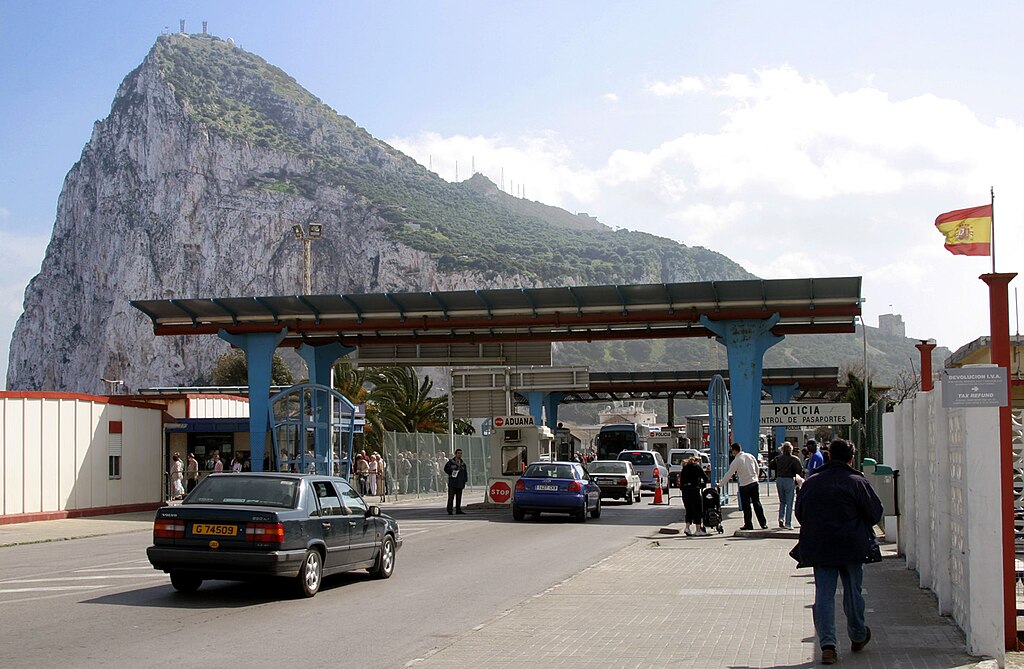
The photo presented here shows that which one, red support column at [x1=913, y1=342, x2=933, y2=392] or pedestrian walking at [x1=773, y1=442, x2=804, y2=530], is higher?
red support column at [x1=913, y1=342, x2=933, y2=392]

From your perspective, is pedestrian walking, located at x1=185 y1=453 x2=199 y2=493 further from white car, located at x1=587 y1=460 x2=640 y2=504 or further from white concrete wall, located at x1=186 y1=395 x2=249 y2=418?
white car, located at x1=587 y1=460 x2=640 y2=504

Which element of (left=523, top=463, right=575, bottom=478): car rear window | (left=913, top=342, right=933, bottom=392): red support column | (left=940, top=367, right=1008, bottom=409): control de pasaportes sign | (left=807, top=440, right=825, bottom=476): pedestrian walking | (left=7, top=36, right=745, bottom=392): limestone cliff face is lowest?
(left=523, top=463, right=575, bottom=478): car rear window

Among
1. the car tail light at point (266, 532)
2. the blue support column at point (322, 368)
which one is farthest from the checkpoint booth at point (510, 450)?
the car tail light at point (266, 532)

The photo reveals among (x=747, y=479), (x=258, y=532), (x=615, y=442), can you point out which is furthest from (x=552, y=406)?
(x=258, y=532)

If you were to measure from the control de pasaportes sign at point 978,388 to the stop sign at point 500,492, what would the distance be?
85.8ft

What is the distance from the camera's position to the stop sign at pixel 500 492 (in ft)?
112

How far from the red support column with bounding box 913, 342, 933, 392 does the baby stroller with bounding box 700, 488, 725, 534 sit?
24.9 ft

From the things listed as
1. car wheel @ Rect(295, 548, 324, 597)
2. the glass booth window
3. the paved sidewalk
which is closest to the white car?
the glass booth window

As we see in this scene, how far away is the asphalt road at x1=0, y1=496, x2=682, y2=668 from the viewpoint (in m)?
9.58

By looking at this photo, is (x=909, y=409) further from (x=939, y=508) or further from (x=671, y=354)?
(x=671, y=354)

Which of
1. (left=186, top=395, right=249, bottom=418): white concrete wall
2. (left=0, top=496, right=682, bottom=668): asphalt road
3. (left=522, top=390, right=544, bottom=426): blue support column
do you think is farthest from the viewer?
(left=522, top=390, right=544, bottom=426): blue support column

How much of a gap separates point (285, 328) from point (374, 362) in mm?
5824

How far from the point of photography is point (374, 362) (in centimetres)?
4150

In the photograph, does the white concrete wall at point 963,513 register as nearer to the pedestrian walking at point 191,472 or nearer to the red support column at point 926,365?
the red support column at point 926,365
